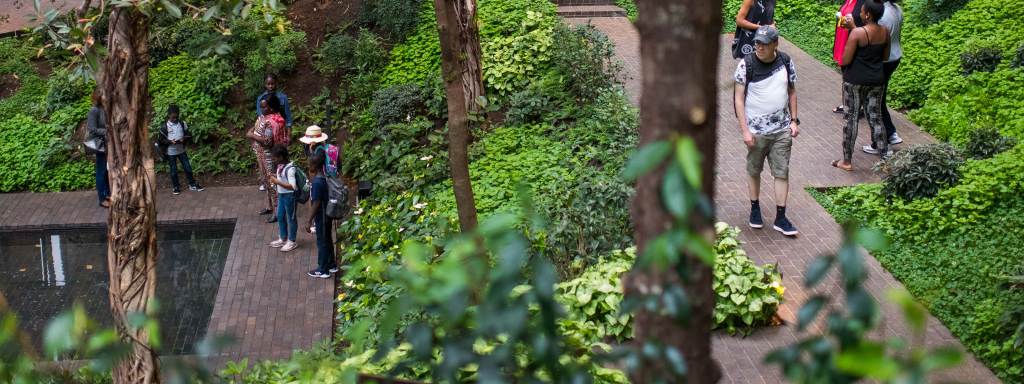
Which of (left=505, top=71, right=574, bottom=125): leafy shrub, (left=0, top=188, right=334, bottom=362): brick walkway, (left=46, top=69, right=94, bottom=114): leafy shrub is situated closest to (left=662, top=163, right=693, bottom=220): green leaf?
(left=0, top=188, right=334, bottom=362): brick walkway

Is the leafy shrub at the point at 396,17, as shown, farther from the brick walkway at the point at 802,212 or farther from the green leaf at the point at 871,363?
the green leaf at the point at 871,363

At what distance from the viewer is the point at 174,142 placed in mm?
11891

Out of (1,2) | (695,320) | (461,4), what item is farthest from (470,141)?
(1,2)

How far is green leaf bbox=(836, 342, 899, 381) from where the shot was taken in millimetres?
1881

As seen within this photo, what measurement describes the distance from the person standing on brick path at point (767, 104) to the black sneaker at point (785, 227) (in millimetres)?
230

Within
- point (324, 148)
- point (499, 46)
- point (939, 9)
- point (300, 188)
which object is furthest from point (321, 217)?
point (939, 9)

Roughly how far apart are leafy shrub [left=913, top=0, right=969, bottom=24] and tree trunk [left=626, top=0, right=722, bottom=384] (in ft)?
40.9

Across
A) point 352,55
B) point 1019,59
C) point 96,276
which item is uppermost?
point 1019,59

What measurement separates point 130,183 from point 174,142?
240 inches

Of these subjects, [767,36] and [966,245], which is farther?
[966,245]

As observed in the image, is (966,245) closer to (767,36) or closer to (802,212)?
(802,212)

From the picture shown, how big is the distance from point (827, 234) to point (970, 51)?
487 centimetres

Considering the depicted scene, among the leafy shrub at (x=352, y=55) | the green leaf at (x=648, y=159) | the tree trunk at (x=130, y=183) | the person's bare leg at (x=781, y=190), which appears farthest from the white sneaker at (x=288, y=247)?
the green leaf at (x=648, y=159)

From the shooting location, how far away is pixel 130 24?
A: 5.93 metres
